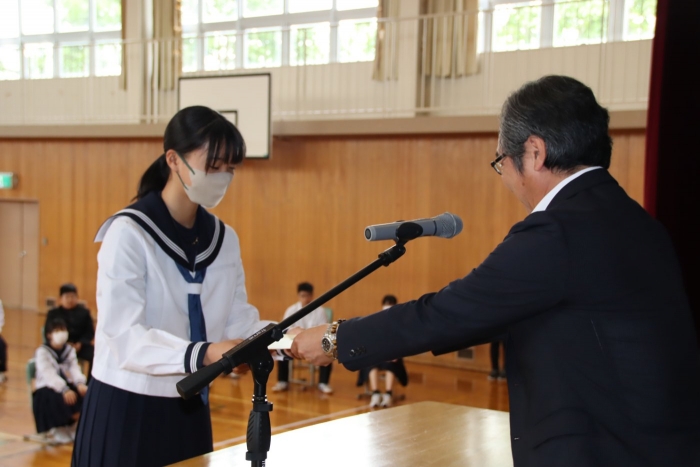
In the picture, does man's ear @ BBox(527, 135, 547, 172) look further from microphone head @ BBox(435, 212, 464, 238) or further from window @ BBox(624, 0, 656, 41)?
window @ BBox(624, 0, 656, 41)

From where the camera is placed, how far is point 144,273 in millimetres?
2135

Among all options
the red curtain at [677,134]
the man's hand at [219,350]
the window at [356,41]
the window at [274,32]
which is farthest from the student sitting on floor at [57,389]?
the window at [356,41]

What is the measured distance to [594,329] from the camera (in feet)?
4.55

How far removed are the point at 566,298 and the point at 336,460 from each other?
2.94 feet

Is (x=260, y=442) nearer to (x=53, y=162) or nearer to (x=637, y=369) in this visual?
(x=637, y=369)

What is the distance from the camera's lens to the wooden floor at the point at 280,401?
17.5ft

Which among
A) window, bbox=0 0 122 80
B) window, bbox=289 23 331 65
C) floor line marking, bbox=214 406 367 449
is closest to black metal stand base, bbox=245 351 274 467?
floor line marking, bbox=214 406 367 449

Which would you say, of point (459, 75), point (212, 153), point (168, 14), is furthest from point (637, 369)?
point (168, 14)

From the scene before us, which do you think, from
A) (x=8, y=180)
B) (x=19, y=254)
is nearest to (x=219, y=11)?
(x=8, y=180)

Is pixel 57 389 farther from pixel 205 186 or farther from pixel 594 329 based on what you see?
pixel 594 329

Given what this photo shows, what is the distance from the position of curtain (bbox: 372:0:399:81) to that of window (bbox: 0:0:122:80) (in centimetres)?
428

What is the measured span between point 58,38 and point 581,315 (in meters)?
12.4

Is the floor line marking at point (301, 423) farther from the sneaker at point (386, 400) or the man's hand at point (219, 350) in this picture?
the man's hand at point (219, 350)

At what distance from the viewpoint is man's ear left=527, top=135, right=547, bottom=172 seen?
1516 millimetres
